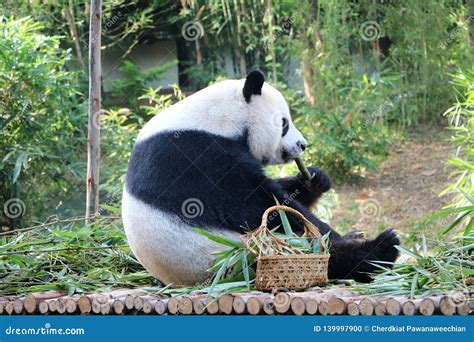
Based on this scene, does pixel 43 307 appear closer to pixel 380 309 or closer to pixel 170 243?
pixel 170 243

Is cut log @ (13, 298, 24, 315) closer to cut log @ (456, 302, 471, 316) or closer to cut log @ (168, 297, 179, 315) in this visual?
cut log @ (168, 297, 179, 315)

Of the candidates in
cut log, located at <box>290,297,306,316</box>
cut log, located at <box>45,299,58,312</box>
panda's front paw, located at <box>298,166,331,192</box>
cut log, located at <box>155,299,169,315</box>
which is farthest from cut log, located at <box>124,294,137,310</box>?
panda's front paw, located at <box>298,166,331,192</box>

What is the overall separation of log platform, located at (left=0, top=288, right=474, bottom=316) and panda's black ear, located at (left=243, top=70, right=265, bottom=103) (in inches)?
46.1

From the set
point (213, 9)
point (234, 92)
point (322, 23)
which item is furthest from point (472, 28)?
point (234, 92)

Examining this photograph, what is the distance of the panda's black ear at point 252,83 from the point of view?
405 centimetres

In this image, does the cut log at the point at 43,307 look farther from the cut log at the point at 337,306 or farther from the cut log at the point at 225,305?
the cut log at the point at 337,306

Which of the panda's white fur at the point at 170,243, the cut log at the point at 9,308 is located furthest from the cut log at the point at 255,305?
the cut log at the point at 9,308

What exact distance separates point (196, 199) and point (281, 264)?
586 mm

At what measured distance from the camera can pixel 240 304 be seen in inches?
125

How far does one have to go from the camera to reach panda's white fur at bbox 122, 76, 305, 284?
3.76 metres

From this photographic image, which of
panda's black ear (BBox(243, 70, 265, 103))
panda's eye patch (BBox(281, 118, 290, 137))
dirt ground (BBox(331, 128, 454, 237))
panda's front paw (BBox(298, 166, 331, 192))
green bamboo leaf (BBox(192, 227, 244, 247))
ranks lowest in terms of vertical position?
dirt ground (BBox(331, 128, 454, 237))

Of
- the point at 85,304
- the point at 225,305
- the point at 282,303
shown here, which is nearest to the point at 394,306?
the point at 282,303

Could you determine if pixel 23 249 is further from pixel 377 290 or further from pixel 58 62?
pixel 58 62

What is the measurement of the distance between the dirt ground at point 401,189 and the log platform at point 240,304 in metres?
4.47
